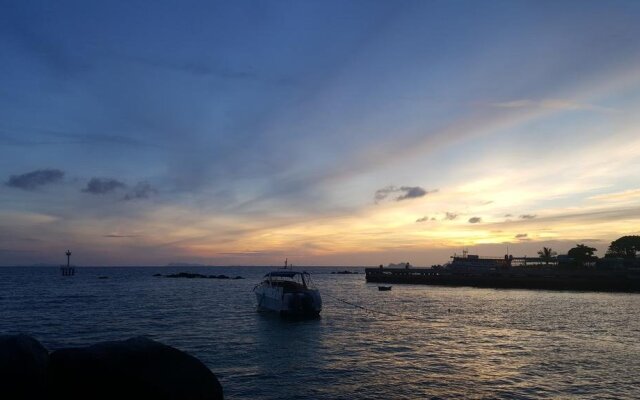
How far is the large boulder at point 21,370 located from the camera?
9.99 meters

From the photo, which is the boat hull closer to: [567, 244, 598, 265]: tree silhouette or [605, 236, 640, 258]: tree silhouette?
[567, 244, 598, 265]: tree silhouette

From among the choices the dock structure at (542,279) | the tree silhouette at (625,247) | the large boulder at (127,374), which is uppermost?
the tree silhouette at (625,247)

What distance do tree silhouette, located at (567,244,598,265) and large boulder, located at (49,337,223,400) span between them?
139 meters

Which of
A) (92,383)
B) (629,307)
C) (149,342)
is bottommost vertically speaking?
(629,307)

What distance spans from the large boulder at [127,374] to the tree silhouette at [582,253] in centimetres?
13940

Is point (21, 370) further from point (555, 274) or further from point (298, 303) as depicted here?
point (555, 274)

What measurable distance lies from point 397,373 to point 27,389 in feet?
57.6

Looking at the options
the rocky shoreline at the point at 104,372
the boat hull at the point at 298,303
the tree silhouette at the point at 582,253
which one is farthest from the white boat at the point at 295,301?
the tree silhouette at the point at 582,253

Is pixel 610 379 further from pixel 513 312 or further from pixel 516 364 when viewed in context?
pixel 513 312

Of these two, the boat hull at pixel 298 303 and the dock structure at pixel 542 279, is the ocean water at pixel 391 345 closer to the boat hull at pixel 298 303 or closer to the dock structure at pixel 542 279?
the boat hull at pixel 298 303

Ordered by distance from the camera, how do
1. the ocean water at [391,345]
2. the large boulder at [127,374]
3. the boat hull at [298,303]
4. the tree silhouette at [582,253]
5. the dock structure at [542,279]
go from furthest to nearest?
the tree silhouette at [582,253], the dock structure at [542,279], the boat hull at [298,303], the ocean water at [391,345], the large boulder at [127,374]

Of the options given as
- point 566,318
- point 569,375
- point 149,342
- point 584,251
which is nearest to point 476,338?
point 569,375

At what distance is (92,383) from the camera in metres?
11.1

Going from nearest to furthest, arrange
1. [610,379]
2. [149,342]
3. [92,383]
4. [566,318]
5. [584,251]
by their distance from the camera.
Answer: [92,383], [149,342], [610,379], [566,318], [584,251]
